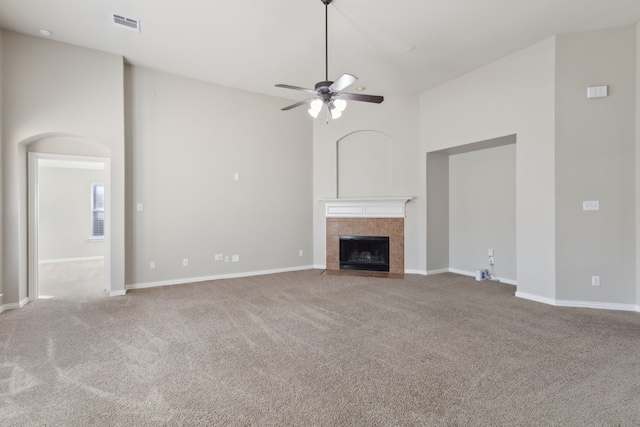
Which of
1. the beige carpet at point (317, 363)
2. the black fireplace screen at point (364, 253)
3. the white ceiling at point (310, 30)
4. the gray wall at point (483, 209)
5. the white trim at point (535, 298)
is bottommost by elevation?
the beige carpet at point (317, 363)

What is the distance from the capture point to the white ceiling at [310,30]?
11.2 ft

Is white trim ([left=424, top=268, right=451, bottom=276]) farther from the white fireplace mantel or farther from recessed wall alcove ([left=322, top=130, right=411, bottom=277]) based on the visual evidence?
the white fireplace mantel

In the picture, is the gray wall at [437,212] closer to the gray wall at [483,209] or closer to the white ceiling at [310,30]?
the gray wall at [483,209]

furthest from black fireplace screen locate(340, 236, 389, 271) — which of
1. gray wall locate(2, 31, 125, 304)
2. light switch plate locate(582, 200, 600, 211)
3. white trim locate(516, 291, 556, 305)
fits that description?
gray wall locate(2, 31, 125, 304)

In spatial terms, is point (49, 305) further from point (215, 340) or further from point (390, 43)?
point (390, 43)

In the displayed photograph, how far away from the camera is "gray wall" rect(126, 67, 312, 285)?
495cm

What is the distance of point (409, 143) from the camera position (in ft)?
19.7

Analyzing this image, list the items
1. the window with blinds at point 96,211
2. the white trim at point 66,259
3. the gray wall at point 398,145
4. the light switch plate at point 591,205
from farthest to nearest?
the window with blinds at point 96,211 < the white trim at point 66,259 < the gray wall at point 398,145 < the light switch plate at point 591,205

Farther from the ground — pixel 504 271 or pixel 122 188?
pixel 122 188

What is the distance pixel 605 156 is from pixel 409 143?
293 cm

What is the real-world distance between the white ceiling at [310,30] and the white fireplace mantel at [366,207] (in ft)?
7.70

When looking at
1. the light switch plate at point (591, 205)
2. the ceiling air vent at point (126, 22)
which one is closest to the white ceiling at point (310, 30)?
the ceiling air vent at point (126, 22)

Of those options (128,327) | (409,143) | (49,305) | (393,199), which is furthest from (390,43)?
(49,305)

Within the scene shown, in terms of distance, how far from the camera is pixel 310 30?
12.6ft
